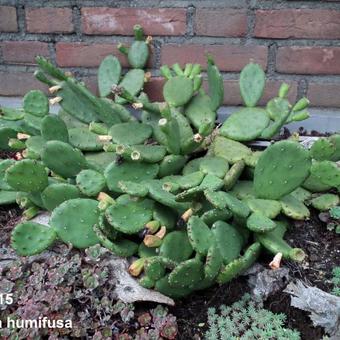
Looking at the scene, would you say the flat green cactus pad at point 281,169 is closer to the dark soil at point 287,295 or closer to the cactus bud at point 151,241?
the dark soil at point 287,295

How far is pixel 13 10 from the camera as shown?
1970 millimetres

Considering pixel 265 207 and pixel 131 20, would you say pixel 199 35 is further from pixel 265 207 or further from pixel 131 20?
pixel 265 207

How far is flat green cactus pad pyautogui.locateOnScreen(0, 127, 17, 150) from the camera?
179cm

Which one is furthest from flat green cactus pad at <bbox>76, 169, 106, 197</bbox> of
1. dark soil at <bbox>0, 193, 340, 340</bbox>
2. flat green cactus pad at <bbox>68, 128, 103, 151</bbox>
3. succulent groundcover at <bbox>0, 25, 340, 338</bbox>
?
dark soil at <bbox>0, 193, 340, 340</bbox>

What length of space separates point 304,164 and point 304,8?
0.70 m

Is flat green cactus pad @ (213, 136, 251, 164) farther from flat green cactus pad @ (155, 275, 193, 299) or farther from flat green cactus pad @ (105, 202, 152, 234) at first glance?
flat green cactus pad @ (155, 275, 193, 299)

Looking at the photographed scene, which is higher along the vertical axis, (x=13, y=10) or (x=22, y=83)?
(x=13, y=10)

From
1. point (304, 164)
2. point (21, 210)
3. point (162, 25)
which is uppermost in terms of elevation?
point (162, 25)

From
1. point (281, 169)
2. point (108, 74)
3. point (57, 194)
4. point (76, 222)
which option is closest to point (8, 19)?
point (108, 74)

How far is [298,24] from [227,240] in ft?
2.97

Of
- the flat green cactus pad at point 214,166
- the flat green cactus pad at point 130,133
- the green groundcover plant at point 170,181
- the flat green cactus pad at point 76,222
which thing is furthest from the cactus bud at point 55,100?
the flat green cactus pad at point 214,166

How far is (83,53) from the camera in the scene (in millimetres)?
2010

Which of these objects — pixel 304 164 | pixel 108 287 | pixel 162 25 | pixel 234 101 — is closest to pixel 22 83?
pixel 162 25

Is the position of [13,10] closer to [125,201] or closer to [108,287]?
[125,201]
